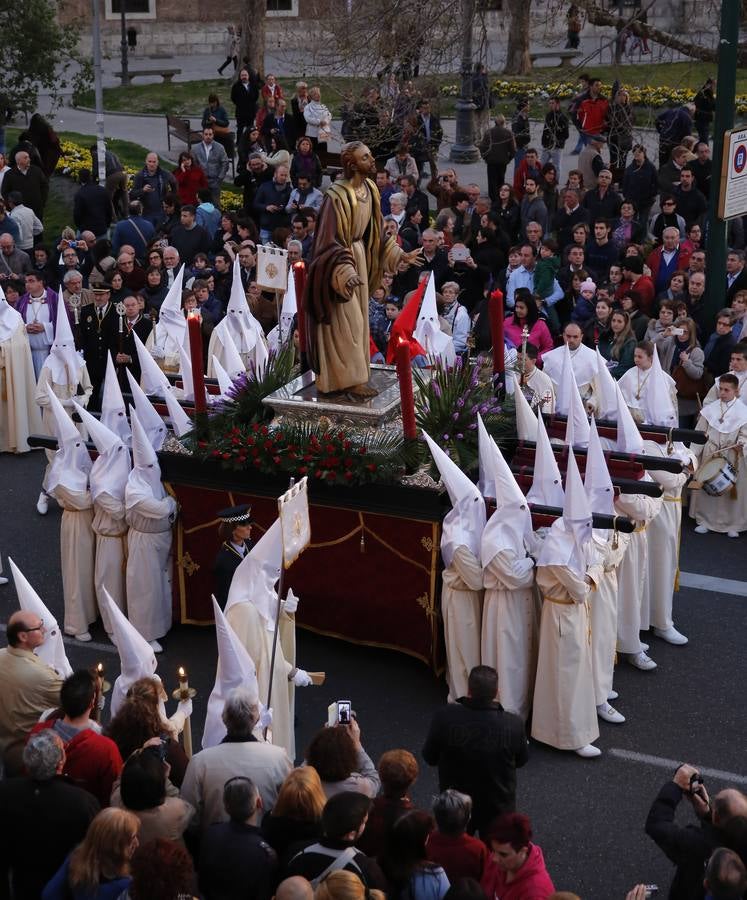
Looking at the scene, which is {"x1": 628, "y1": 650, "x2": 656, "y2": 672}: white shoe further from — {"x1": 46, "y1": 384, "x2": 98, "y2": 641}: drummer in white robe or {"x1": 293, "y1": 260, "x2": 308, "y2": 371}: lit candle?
{"x1": 46, "y1": 384, "x2": 98, "y2": 641}: drummer in white robe

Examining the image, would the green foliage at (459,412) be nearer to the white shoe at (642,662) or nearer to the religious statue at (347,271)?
the religious statue at (347,271)

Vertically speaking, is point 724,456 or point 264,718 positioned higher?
point 724,456

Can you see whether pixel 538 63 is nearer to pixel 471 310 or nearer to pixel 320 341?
pixel 471 310

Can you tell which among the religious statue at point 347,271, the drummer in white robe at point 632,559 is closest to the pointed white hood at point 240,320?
the religious statue at point 347,271

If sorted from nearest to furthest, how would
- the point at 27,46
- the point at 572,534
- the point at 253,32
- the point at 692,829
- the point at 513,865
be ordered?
1. the point at 513,865
2. the point at 692,829
3. the point at 572,534
4. the point at 27,46
5. the point at 253,32

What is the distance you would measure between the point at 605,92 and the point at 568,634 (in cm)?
1892

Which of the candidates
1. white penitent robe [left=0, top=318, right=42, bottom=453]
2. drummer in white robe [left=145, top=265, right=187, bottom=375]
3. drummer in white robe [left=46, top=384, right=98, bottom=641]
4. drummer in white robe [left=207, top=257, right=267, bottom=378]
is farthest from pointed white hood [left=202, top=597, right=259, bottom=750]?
white penitent robe [left=0, top=318, right=42, bottom=453]

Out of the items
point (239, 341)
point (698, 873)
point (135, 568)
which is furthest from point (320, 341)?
point (698, 873)

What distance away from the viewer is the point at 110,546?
1066cm

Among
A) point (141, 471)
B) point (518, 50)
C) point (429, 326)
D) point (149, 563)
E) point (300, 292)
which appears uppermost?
point (518, 50)

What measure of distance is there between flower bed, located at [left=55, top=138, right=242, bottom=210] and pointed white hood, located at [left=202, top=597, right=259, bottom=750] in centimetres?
1578

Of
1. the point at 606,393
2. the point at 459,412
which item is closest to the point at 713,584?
the point at 606,393

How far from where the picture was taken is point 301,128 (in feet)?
73.8

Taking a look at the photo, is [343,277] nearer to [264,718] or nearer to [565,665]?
[565,665]
